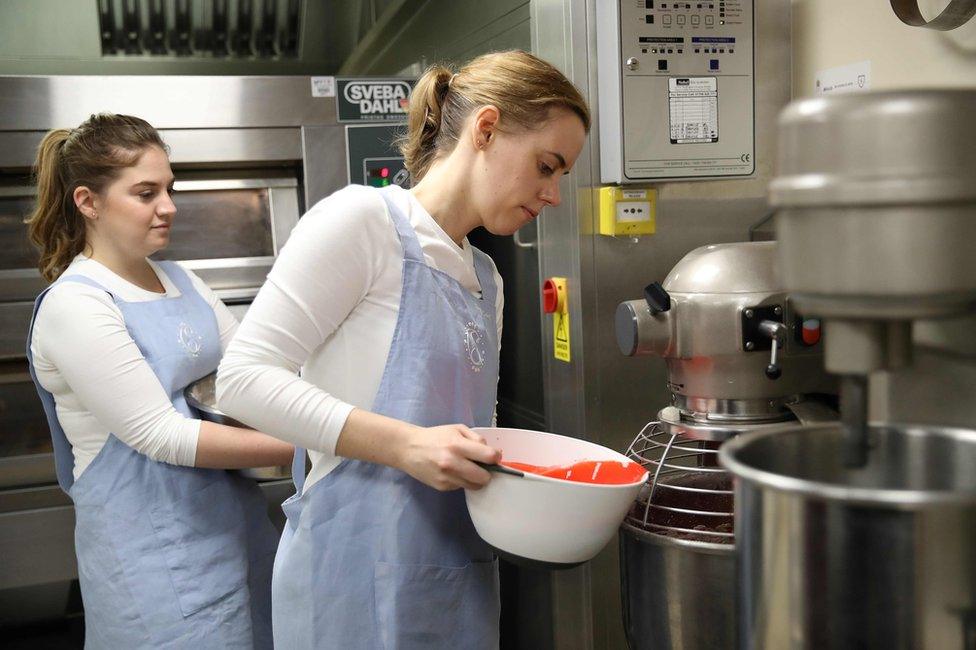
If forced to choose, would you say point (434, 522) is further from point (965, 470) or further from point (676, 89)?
point (676, 89)

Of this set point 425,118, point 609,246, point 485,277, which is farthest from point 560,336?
point 425,118

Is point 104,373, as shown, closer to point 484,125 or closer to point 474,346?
point 474,346

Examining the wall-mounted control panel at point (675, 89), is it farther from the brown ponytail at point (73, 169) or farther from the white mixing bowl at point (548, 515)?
the brown ponytail at point (73, 169)

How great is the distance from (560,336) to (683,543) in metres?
0.85

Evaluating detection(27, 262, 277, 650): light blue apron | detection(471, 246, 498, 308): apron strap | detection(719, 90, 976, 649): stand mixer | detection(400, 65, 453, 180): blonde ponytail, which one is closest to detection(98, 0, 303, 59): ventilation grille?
detection(27, 262, 277, 650): light blue apron

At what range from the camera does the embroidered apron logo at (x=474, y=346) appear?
1306 millimetres

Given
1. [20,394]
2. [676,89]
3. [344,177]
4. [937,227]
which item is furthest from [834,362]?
[20,394]

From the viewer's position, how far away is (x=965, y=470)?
65cm

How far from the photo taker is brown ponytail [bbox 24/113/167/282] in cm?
169

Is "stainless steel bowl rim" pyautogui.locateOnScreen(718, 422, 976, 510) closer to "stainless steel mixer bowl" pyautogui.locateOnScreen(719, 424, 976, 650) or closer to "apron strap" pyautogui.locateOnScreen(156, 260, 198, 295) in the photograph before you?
"stainless steel mixer bowl" pyautogui.locateOnScreen(719, 424, 976, 650)

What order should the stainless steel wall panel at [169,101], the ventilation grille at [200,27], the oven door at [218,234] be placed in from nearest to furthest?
the stainless steel wall panel at [169,101]
the oven door at [218,234]
the ventilation grille at [200,27]

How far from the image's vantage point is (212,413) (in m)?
1.66

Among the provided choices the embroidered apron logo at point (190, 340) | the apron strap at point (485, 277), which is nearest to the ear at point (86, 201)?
the embroidered apron logo at point (190, 340)

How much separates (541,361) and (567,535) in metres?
0.88
